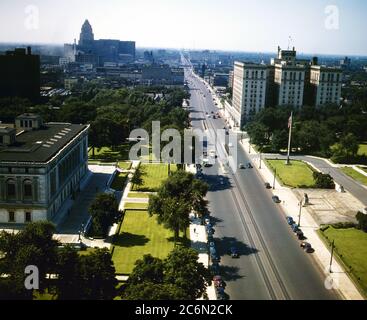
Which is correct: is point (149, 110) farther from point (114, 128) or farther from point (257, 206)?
point (257, 206)

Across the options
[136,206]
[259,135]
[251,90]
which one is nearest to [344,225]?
[136,206]

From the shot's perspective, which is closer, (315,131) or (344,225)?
(344,225)

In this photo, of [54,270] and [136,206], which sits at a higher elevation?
[54,270]

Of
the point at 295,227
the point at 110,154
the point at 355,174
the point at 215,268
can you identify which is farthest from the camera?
the point at 110,154

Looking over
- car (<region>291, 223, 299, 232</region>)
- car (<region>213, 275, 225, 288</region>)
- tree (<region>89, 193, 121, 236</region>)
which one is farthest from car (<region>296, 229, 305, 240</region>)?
tree (<region>89, 193, 121, 236</region>)

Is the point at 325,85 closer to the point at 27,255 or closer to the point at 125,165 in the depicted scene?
the point at 125,165
